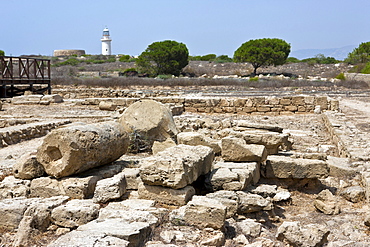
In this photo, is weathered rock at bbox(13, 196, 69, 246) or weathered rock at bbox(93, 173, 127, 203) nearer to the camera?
weathered rock at bbox(13, 196, 69, 246)

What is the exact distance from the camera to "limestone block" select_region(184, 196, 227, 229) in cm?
407

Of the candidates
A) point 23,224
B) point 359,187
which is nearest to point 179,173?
point 23,224

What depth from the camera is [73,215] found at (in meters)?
4.18

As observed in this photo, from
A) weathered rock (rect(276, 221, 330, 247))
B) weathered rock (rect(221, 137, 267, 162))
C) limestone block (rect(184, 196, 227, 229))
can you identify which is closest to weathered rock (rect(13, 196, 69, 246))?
limestone block (rect(184, 196, 227, 229))

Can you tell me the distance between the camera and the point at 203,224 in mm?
4105

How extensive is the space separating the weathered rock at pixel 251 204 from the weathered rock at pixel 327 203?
850mm

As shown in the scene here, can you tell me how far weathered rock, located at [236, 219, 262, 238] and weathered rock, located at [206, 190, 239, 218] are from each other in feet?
0.54

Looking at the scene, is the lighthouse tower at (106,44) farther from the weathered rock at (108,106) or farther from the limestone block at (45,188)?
the limestone block at (45,188)

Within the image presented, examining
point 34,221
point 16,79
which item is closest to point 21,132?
point 34,221

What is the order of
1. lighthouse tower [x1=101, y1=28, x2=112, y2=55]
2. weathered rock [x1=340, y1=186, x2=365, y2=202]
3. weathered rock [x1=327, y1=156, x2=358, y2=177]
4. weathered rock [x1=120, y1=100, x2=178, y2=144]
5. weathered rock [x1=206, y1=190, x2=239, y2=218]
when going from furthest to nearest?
lighthouse tower [x1=101, y1=28, x2=112, y2=55]
weathered rock [x1=120, y1=100, x2=178, y2=144]
weathered rock [x1=327, y1=156, x2=358, y2=177]
weathered rock [x1=340, y1=186, x2=365, y2=202]
weathered rock [x1=206, y1=190, x2=239, y2=218]

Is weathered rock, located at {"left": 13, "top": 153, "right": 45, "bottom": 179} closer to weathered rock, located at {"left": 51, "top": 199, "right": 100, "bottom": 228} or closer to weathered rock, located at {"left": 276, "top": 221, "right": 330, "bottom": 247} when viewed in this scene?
weathered rock, located at {"left": 51, "top": 199, "right": 100, "bottom": 228}

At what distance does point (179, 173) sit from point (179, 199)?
0.32 meters

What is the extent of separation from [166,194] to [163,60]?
3606 cm

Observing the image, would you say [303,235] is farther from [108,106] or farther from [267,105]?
[108,106]
